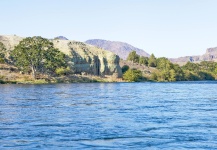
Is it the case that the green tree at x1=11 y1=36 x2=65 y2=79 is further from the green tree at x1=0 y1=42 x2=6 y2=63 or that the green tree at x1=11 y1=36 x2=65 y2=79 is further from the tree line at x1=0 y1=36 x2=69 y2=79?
the green tree at x1=0 y1=42 x2=6 y2=63

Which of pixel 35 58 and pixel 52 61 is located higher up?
pixel 35 58

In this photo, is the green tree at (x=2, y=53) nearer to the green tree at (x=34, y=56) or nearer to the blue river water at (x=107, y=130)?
the green tree at (x=34, y=56)

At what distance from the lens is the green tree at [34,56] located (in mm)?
160462

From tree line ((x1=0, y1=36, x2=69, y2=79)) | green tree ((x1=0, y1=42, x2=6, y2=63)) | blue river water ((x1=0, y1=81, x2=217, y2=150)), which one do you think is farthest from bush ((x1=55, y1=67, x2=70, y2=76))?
blue river water ((x1=0, y1=81, x2=217, y2=150))

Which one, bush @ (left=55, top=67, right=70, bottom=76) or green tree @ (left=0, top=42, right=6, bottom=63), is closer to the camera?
green tree @ (left=0, top=42, right=6, bottom=63)

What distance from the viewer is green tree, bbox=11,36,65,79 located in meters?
160

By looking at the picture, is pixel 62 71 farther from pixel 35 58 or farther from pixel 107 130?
pixel 107 130

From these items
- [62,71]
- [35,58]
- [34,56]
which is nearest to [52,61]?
[62,71]

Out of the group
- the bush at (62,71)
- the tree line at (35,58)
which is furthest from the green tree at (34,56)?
the bush at (62,71)

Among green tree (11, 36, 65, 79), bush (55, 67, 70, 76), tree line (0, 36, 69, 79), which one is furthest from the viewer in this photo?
bush (55, 67, 70, 76)

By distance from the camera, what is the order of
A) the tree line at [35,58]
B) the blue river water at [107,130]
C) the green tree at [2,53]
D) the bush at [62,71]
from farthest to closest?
the bush at [62,71] → the green tree at [2,53] → the tree line at [35,58] → the blue river water at [107,130]

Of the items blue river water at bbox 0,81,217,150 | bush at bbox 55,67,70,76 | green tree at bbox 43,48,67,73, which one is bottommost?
blue river water at bbox 0,81,217,150

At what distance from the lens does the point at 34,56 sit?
160 m

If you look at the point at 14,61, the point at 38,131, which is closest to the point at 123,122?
the point at 38,131
